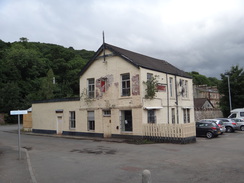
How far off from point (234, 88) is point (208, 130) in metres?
22.8

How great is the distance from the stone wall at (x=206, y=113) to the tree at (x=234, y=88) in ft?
3.25

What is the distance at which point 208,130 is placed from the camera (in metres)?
20.9

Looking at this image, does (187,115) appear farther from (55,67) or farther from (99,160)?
(55,67)

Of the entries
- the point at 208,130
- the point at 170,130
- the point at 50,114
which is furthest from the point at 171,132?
the point at 50,114

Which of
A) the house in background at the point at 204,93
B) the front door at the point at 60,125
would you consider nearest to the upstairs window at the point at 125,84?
the front door at the point at 60,125

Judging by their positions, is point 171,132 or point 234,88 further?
point 234,88

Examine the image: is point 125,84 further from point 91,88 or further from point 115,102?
point 91,88

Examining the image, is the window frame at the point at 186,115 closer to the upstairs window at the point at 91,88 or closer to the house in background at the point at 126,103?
the house in background at the point at 126,103

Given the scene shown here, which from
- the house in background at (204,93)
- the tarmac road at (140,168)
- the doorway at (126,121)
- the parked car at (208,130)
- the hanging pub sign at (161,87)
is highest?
the house in background at (204,93)

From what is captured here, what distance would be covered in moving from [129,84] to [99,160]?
979 centimetres

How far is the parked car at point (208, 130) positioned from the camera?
67.8 feet

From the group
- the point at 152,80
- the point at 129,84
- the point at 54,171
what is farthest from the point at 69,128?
the point at 54,171

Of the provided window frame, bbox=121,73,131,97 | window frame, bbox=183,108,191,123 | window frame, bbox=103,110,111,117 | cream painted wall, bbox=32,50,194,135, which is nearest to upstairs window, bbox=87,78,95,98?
cream painted wall, bbox=32,50,194,135

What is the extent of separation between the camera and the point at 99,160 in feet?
37.1
